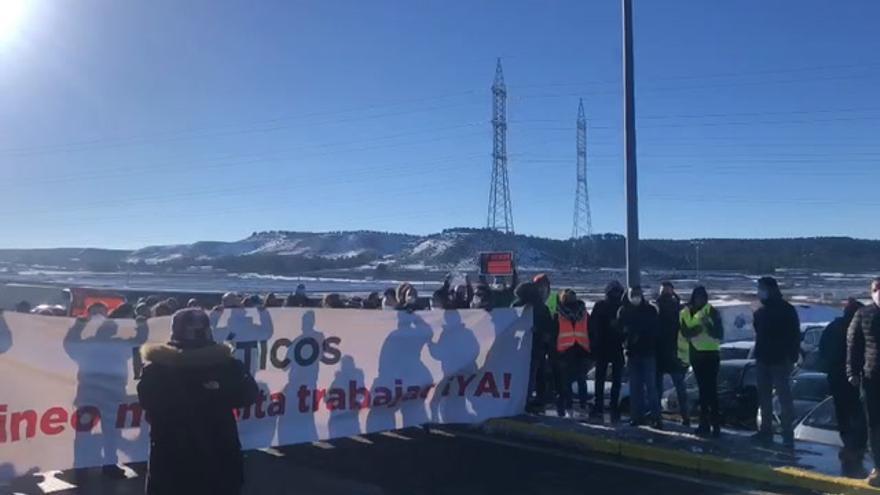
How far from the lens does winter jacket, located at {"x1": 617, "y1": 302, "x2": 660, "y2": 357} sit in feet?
36.6

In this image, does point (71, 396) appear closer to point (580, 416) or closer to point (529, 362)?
point (529, 362)

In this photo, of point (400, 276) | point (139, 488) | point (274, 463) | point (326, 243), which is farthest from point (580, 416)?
point (326, 243)

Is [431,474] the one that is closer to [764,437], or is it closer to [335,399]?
[335,399]

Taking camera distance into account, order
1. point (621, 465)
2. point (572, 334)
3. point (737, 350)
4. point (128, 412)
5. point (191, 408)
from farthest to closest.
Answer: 1. point (737, 350)
2. point (572, 334)
3. point (621, 465)
4. point (128, 412)
5. point (191, 408)

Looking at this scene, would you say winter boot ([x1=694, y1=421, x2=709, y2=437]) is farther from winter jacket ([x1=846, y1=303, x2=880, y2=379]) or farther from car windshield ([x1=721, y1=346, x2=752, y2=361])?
car windshield ([x1=721, y1=346, x2=752, y2=361])

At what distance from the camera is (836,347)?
9.51 meters

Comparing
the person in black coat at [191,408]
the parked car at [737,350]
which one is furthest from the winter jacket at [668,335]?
the person in black coat at [191,408]

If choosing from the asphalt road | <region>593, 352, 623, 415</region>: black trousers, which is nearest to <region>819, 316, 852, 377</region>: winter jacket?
the asphalt road

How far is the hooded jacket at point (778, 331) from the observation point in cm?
1016

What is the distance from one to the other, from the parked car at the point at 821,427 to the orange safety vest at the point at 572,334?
2.73m

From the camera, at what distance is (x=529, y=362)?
11.6 m

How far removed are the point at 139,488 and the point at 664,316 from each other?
630 cm

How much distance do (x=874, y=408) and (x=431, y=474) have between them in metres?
4.18

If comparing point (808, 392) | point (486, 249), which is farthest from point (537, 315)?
point (486, 249)
